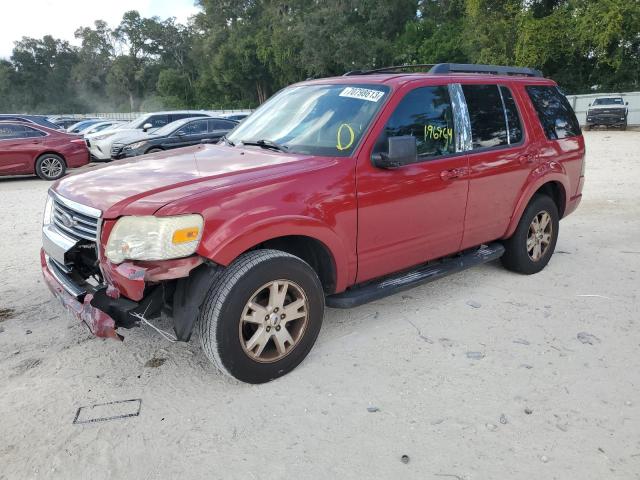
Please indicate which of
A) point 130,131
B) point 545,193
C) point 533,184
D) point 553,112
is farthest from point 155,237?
point 130,131

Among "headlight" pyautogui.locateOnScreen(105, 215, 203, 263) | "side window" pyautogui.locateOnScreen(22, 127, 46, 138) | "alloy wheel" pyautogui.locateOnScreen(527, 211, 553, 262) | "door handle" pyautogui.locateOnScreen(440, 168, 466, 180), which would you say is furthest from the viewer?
"side window" pyautogui.locateOnScreen(22, 127, 46, 138)

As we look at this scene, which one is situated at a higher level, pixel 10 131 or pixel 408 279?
pixel 10 131

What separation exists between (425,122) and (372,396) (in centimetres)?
206

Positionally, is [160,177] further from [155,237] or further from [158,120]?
[158,120]

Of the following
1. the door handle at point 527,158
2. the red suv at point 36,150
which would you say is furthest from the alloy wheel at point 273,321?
the red suv at point 36,150

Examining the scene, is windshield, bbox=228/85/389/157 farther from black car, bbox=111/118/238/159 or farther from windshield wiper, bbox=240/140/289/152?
black car, bbox=111/118/238/159

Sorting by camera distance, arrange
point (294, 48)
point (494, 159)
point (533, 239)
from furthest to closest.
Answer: point (294, 48) → point (533, 239) → point (494, 159)

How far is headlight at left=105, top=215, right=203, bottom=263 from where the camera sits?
270 centimetres

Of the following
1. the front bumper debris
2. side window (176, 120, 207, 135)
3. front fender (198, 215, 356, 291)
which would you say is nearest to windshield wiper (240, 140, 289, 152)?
front fender (198, 215, 356, 291)

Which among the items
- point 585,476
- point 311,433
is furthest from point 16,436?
point 585,476

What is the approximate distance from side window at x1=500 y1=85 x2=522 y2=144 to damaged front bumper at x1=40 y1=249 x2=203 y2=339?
3103 mm

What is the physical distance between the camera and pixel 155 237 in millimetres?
2709

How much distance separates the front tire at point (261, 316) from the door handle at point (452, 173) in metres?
1.36

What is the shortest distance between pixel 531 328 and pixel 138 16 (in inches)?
4274
